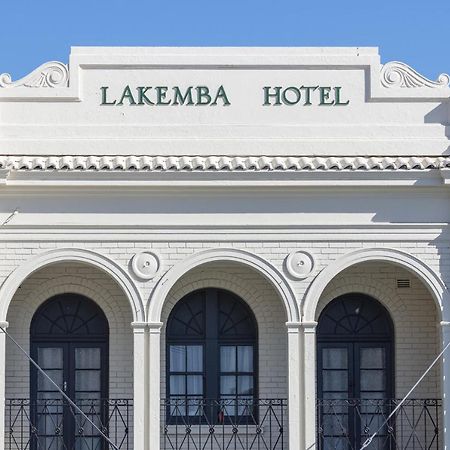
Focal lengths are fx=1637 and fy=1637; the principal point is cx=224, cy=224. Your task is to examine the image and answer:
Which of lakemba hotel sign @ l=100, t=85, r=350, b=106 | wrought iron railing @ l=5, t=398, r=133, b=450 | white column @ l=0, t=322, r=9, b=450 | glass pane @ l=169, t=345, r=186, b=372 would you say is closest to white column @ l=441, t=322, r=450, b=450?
lakemba hotel sign @ l=100, t=85, r=350, b=106

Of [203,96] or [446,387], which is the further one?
[203,96]

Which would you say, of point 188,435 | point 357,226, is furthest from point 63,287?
point 357,226

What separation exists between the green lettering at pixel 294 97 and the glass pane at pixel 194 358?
4.84 metres

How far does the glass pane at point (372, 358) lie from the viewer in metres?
30.7

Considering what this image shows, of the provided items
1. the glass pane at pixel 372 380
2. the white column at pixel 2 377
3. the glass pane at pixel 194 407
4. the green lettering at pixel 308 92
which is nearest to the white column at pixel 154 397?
the glass pane at pixel 194 407

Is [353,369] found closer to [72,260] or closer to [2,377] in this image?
[72,260]

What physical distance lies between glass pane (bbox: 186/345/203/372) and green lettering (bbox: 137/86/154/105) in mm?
4601

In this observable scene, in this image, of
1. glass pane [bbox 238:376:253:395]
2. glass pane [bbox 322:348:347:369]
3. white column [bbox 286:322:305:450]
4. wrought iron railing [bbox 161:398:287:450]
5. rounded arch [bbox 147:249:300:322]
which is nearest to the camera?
white column [bbox 286:322:305:450]

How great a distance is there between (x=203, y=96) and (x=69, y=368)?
5608 mm

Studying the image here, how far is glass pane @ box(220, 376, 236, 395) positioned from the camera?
30375 millimetres

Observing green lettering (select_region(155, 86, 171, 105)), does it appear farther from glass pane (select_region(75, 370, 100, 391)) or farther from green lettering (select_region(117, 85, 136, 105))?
glass pane (select_region(75, 370, 100, 391))

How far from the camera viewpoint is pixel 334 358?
30719 millimetres

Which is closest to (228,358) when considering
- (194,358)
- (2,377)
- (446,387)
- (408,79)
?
(194,358)

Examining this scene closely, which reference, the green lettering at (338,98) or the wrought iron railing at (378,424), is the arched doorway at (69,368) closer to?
the wrought iron railing at (378,424)
